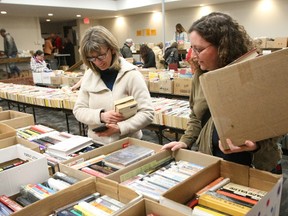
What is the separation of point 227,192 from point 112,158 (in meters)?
0.61

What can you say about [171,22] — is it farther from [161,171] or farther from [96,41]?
[161,171]

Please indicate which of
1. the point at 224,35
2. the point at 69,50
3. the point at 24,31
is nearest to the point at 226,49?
the point at 224,35

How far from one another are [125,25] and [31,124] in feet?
41.7

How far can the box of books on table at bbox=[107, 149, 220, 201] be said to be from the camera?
3.99 feet

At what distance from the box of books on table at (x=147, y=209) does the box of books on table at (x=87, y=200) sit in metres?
0.02

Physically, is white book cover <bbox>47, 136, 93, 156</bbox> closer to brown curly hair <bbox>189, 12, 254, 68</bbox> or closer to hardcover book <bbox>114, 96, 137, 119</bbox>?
hardcover book <bbox>114, 96, 137, 119</bbox>

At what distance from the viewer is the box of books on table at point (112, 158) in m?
1.40

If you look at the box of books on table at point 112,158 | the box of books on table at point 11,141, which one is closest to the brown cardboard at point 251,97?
the box of books on table at point 112,158

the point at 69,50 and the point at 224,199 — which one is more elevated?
the point at 69,50

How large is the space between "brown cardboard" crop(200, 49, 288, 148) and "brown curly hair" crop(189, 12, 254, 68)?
0.23 m

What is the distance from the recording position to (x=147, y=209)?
104 cm

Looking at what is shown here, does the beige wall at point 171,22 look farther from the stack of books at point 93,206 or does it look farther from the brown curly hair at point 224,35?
the stack of books at point 93,206

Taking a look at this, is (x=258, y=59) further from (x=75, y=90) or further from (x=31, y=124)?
(x=75, y=90)

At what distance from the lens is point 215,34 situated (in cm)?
120
